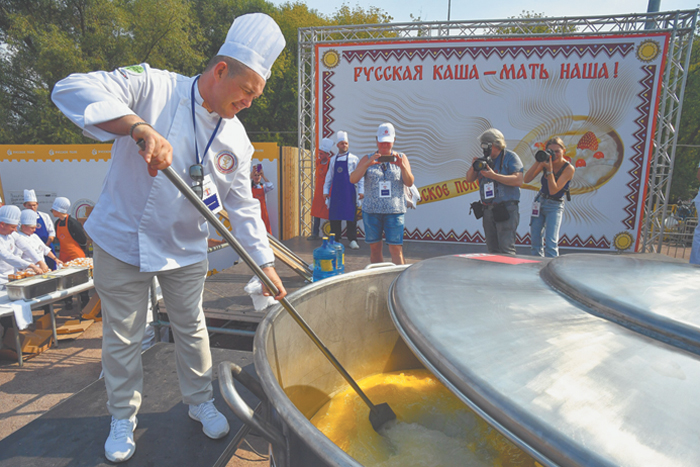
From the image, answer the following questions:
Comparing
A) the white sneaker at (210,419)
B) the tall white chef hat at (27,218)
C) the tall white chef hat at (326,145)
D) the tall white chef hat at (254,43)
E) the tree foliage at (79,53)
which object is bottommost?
the white sneaker at (210,419)

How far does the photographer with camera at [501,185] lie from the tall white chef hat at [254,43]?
249 cm

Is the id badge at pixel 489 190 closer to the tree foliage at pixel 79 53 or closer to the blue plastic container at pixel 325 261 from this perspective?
the blue plastic container at pixel 325 261

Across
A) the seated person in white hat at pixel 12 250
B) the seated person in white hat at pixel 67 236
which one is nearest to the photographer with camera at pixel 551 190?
the seated person in white hat at pixel 12 250

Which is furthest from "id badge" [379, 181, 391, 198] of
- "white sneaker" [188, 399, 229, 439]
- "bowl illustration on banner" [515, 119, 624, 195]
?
"bowl illustration on banner" [515, 119, 624, 195]

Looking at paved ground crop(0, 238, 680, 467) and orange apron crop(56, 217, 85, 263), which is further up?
orange apron crop(56, 217, 85, 263)

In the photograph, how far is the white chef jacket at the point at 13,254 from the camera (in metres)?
4.01

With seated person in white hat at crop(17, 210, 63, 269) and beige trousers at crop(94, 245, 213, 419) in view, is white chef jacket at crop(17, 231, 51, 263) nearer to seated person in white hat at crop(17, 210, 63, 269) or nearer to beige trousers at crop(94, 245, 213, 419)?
seated person in white hat at crop(17, 210, 63, 269)

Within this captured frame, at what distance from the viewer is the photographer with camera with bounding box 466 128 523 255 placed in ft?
11.1

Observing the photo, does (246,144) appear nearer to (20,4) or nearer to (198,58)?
(198,58)

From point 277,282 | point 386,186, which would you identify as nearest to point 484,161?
point 386,186

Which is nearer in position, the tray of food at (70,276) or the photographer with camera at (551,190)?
the photographer with camera at (551,190)

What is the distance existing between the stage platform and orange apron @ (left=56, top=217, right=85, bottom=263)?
158 inches

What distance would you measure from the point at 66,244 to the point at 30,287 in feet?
6.52

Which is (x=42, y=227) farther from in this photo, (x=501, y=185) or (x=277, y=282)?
(x=501, y=185)
